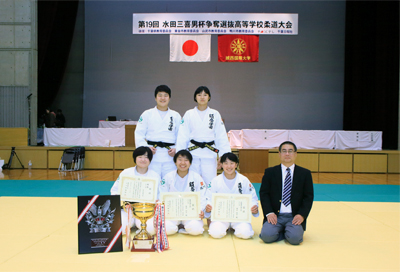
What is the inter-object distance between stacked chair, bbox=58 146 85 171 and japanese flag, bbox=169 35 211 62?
13.9ft

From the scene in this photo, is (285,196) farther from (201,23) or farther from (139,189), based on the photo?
(201,23)

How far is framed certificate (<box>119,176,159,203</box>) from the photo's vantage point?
291 cm

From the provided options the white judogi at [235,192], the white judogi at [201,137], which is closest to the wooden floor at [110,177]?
the white judogi at [201,137]

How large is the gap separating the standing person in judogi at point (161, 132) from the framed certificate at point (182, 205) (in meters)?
0.65

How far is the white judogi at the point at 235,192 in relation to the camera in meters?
2.90

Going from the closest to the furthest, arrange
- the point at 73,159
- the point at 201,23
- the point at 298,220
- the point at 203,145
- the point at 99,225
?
the point at 99,225 < the point at 298,220 < the point at 203,145 < the point at 73,159 < the point at 201,23

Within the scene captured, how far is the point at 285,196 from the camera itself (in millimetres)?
2918

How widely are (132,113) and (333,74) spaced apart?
771cm

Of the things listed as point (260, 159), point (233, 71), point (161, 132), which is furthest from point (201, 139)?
point (233, 71)

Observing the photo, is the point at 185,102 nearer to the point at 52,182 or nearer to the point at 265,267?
the point at 52,182

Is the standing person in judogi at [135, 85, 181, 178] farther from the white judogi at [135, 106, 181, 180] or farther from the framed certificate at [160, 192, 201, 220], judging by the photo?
the framed certificate at [160, 192, 201, 220]

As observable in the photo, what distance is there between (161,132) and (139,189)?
88cm

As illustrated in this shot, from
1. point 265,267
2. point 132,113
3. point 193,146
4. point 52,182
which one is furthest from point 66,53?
point 265,267

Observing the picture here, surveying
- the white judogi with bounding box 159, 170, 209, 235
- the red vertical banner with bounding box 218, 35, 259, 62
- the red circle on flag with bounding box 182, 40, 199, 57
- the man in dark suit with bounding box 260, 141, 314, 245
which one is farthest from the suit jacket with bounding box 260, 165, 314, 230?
the red vertical banner with bounding box 218, 35, 259, 62
